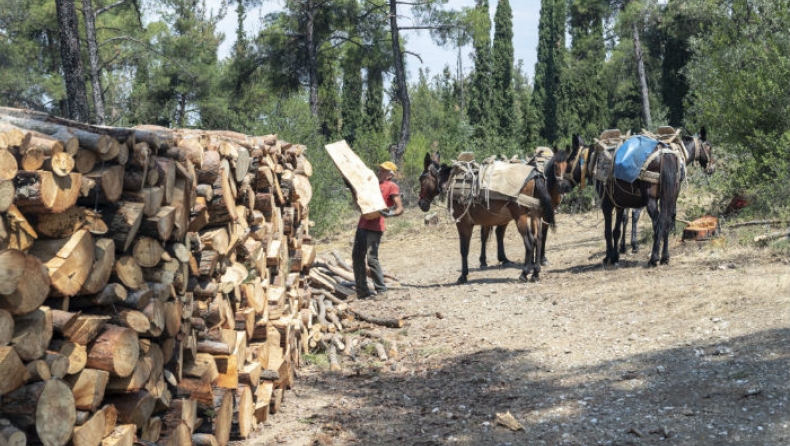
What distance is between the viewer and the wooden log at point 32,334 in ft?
9.28

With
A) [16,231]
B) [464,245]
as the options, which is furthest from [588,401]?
[464,245]

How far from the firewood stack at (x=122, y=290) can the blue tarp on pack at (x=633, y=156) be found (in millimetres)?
7110

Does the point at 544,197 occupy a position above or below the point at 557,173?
below

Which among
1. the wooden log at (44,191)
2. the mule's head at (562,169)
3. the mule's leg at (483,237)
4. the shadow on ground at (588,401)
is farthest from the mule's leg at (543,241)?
the wooden log at (44,191)

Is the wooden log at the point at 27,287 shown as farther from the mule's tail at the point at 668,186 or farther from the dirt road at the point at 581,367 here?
the mule's tail at the point at 668,186

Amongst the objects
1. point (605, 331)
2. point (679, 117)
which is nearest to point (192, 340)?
point (605, 331)

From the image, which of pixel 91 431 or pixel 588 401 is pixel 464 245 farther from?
pixel 91 431

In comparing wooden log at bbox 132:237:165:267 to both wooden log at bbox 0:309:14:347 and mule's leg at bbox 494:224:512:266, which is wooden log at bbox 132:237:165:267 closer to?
wooden log at bbox 0:309:14:347

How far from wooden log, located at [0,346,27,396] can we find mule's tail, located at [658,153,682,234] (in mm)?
9758

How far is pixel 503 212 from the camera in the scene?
1194 cm

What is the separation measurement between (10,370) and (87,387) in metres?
0.46

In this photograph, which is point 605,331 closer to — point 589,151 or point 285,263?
point 285,263

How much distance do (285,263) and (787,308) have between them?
4850 millimetres

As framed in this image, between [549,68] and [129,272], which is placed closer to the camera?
[129,272]
